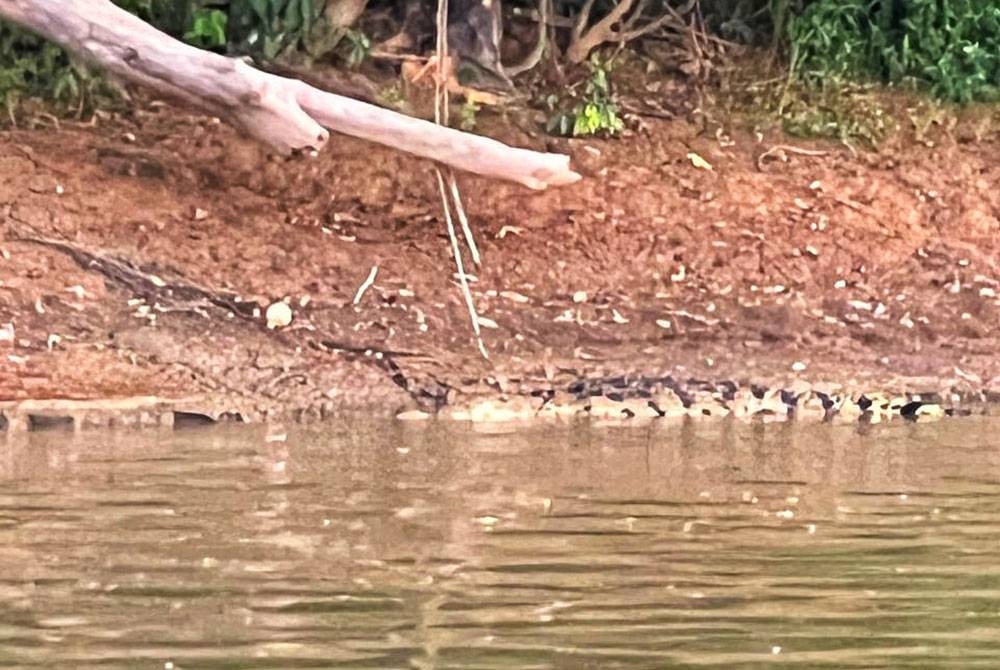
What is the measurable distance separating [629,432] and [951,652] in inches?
132

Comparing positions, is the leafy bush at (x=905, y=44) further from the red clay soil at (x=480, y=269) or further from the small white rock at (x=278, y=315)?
the small white rock at (x=278, y=315)

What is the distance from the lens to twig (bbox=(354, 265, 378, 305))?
830 centimetres

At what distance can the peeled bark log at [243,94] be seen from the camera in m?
6.78

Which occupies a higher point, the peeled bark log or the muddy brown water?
the peeled bark log

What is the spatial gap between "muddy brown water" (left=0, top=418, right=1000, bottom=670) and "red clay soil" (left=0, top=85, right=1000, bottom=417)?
0.93 meters

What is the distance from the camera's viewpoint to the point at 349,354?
26.0ft

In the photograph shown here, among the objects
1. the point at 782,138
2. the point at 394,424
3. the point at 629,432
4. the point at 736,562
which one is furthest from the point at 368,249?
the point at 736,562

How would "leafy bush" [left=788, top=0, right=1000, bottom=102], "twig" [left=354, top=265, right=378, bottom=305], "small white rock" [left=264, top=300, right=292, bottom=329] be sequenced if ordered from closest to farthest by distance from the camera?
"small white rock" [left=264, top=300, right=292, bottom=329], "twig" [left=354, top=265, right=378, bottom=305], "leafy bush" [left=788, top=0, right=1000, bottom=102]

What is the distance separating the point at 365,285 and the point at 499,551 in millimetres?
3805

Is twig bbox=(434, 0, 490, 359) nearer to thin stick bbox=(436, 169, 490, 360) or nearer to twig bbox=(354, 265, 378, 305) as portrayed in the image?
thin stick bbox=(436, 169, 490, 360)

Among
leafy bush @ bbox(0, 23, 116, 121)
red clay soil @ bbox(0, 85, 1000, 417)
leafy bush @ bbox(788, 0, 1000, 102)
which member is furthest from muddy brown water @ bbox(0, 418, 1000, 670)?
leafy bush @ bbox(788, 0, 1000, 102)

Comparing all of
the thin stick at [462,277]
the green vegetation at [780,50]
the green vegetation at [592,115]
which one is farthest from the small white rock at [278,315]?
the green vegetation at [592,115]

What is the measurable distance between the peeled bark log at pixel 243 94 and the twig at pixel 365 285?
4.27 feet

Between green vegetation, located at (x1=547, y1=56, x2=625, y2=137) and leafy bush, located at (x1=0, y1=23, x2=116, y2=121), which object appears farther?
green vegetation, located at (x1=547, y1=56, x2=625, y2=137)
